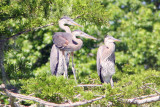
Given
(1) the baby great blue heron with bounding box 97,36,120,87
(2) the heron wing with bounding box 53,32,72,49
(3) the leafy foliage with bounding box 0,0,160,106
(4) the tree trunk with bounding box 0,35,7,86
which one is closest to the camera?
(3) the leafy foliage with bounding box 0,0,160,106

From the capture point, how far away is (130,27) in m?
6.68

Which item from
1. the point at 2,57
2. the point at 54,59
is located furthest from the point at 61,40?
the point at 2,57

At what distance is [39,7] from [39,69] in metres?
1.78

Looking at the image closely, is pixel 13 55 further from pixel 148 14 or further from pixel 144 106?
pixel 148 14

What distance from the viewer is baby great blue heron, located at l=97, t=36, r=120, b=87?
14.5 ft

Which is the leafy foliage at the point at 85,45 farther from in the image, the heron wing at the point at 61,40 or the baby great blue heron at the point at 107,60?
the heron wing at the point at 61,40

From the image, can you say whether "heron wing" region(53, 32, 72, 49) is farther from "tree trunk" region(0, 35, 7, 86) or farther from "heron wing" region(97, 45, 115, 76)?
"tree trunk" region(0, 35, 7, 86)

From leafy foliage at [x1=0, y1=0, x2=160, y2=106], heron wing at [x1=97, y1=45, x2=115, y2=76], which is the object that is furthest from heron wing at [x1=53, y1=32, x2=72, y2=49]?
heron wing at [x1=97, y1=45, x2=115, y2=76]

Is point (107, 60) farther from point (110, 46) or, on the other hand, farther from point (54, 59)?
point (54, 59)

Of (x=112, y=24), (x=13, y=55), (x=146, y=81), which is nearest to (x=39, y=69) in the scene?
(x=13, y=55)

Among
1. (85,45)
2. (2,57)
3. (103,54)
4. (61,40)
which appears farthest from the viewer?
(85,45)

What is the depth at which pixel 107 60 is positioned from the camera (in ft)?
14.6

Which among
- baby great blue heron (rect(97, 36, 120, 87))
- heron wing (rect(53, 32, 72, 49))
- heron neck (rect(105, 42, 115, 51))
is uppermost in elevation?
heron wing (rect(53, 32, 72, 49))

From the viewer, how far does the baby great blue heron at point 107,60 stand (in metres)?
4.41
